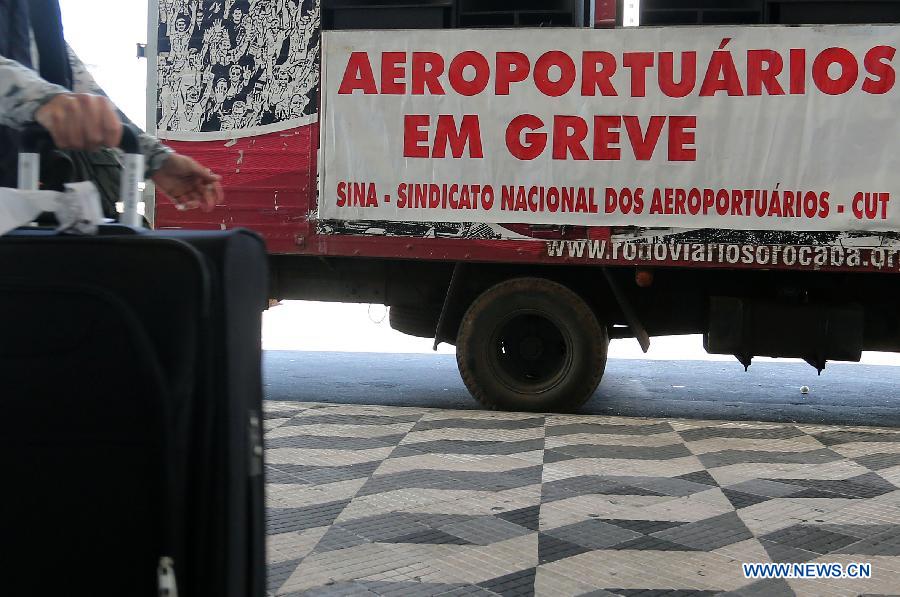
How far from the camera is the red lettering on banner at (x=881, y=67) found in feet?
20.7

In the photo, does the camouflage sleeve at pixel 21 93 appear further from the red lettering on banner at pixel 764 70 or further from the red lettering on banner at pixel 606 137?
the red lettering on banner at pixel 764 70

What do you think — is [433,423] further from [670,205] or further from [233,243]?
[233,243]

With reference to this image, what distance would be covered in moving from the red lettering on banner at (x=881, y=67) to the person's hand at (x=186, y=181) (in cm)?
524

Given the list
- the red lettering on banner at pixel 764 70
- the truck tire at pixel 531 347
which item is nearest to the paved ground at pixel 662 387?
the truck tire at pixel 531 347

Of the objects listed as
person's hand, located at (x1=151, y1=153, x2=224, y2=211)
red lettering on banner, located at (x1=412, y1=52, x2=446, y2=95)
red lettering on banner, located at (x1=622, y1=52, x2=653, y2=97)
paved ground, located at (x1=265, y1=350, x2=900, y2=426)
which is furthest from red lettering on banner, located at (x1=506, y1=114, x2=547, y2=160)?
person's hand, located at (x1=151, y1=153, x2=224, y2=211)

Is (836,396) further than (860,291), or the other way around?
(836,396)

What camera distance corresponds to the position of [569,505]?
420 cm

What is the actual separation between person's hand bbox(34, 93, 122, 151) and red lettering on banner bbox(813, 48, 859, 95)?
5585mm

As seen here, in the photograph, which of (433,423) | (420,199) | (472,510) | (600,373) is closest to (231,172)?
(420,199)

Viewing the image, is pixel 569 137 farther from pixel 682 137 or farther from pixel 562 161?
pixel 682 137

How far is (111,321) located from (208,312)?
6.2 inches

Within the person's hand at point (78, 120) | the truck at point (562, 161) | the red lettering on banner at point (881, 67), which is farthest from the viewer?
the truck at point (562, 161)

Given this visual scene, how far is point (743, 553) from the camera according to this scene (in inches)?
142

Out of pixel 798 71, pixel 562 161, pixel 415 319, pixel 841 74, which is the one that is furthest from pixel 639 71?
pixel 415 319
